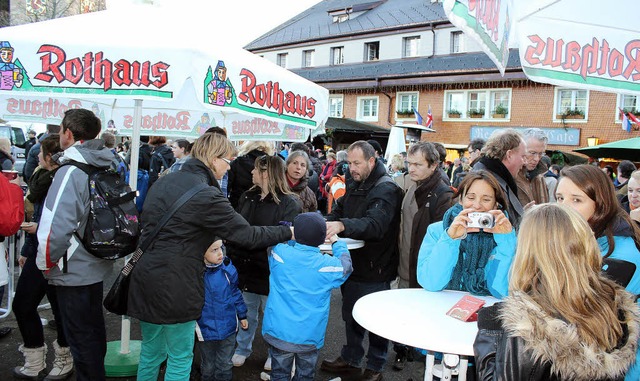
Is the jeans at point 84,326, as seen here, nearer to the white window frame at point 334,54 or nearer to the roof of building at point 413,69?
the roof of building at point 413,69

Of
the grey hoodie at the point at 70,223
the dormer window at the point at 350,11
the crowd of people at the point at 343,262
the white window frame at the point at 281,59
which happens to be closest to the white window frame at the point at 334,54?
the dormer window at the point at 350,11

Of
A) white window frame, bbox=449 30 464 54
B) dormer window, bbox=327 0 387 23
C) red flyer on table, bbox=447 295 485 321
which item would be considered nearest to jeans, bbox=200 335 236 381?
red flyer on table, bbox=447 295 485 321

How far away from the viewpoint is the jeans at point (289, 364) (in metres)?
3.37

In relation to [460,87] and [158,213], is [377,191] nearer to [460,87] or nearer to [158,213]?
Answer: [158,213]

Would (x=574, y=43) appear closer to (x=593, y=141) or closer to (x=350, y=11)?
(x=593, y=141)

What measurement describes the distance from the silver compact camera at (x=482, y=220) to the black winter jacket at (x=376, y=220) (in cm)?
131

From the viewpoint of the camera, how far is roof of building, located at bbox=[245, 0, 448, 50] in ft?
90.6

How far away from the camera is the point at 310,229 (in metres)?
3.23

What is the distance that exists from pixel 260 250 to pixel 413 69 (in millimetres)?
23422

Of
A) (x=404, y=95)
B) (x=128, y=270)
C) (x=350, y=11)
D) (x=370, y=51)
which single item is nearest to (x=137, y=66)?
(x=128, y=270)

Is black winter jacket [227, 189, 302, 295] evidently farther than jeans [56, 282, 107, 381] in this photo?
Yes

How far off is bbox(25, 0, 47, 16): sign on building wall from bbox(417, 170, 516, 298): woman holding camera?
32544mm

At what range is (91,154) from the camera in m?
3.27

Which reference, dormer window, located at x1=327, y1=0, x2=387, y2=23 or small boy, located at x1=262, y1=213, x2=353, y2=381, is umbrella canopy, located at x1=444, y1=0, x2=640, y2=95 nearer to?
small boy, located at x1=262, y1=213, x2=353, y2=381
